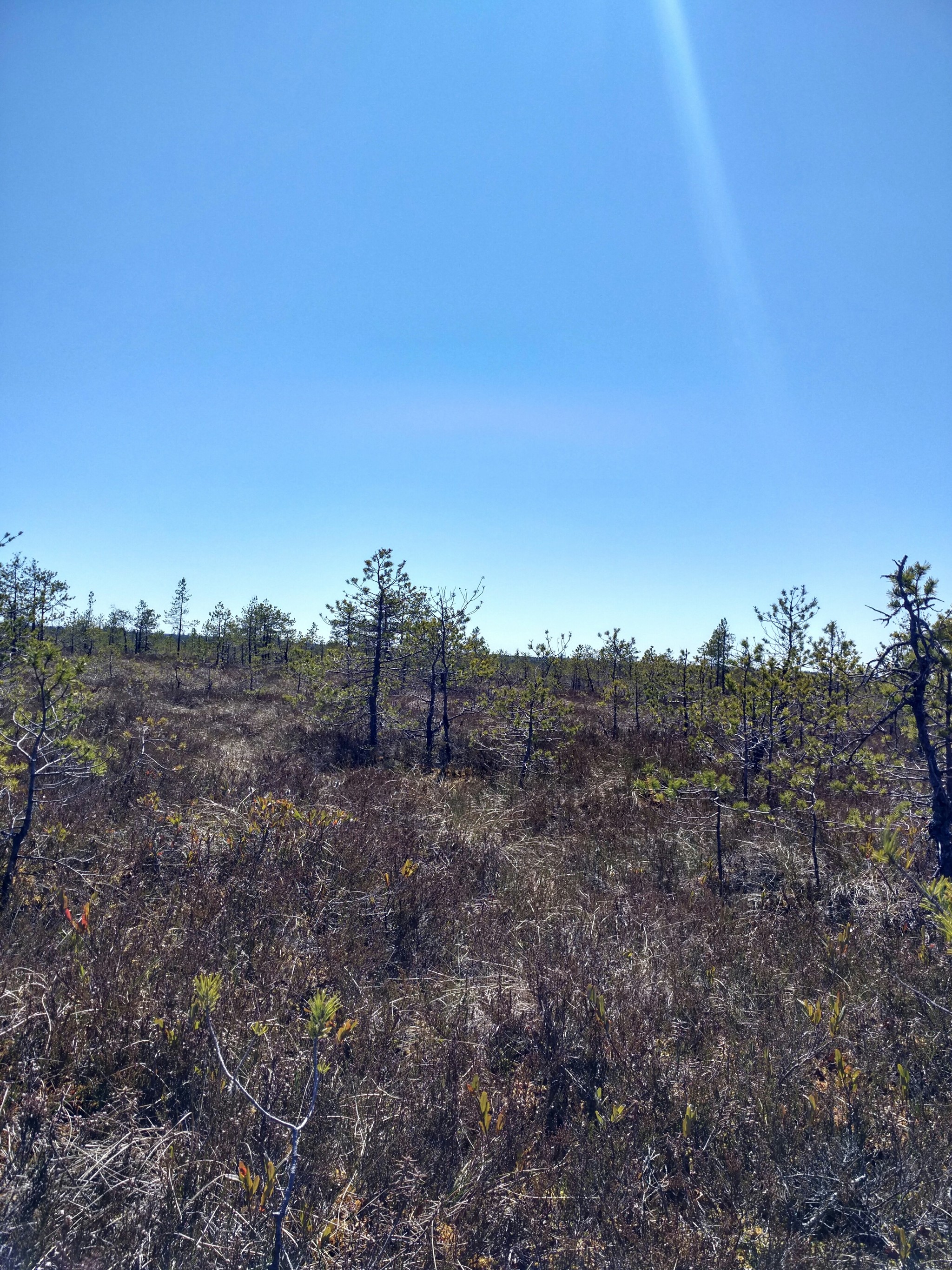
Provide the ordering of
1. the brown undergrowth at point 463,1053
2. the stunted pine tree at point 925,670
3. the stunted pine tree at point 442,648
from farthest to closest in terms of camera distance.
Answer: the stunted pine tree at point 442,648
the stunted pine tree at point 925,670
the brown undergrowth at point 463,1053

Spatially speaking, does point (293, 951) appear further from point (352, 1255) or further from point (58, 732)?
point (58, 732)

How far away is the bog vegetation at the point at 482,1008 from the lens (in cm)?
223

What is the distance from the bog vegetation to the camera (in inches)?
87.8

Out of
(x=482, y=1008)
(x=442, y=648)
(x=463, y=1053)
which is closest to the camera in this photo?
(x=463, y=1053)

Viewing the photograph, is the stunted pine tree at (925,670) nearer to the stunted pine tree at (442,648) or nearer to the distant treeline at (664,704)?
the distant treeline at (664,704)

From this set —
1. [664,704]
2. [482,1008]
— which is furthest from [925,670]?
[664,704]

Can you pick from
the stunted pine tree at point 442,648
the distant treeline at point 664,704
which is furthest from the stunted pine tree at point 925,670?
the stunted pine tree at point 442,648

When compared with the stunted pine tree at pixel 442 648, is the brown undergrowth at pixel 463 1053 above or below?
below

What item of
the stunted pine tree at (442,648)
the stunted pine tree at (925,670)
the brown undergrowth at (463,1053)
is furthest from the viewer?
the stunted pine tree at (442,648)

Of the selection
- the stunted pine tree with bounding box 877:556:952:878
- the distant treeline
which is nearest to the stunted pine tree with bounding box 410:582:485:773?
the distant treeline

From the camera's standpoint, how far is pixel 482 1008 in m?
3.74

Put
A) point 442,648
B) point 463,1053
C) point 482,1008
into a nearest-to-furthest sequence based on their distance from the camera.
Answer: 1. point 463,1053
2. point 482,1008
3. point 442,648

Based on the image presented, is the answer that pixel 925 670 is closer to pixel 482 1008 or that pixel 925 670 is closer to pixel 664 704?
pixel 482 1008

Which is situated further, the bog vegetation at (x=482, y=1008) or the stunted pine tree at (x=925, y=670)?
the stunted pine tree at (x=925, y=670)
